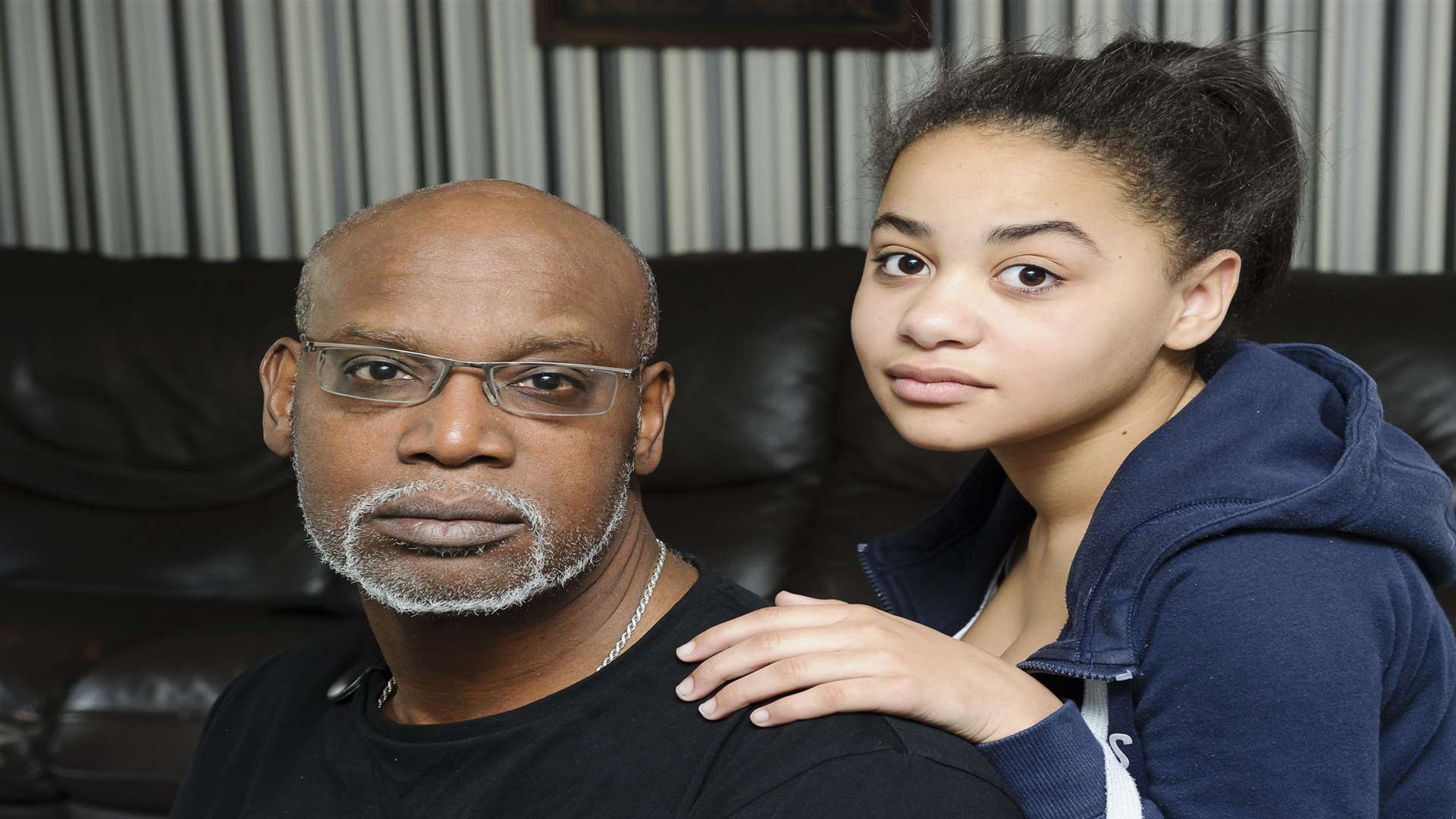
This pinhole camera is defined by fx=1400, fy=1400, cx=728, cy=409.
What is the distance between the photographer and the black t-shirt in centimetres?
102

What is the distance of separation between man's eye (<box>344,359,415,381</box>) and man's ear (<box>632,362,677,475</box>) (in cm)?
24

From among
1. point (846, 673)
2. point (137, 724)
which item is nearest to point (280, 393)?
point (846, 673)

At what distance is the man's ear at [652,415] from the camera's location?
1.31m

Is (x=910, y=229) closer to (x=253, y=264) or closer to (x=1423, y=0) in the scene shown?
(x=253, y=264)

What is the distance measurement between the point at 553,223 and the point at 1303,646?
731 mm

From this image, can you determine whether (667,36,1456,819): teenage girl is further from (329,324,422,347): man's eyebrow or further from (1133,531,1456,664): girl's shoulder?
(329,324,422,347): man's eyebrow

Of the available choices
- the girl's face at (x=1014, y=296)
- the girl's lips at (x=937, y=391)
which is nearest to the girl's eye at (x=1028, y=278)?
Answer: the girl's face at (x=1014, y=296)

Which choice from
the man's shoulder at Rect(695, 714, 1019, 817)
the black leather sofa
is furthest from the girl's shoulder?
the black leather sofa

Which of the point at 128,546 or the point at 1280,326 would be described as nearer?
the point at 1280,326

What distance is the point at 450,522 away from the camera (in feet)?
3.67

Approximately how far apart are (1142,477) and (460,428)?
656 millimetres

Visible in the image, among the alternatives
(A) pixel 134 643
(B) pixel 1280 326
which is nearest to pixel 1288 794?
(B) pixel 1280 326

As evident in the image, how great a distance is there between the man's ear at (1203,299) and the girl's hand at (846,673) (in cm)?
41

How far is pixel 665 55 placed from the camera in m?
3.76
